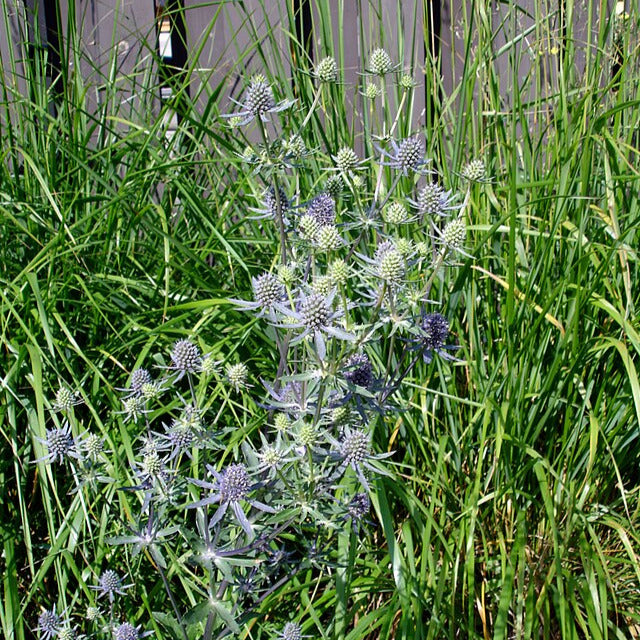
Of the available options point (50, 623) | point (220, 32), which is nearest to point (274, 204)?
point (50, 623)

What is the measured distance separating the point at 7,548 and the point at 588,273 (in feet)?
5.16

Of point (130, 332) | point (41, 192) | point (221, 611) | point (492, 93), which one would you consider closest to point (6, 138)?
point (41, 192)

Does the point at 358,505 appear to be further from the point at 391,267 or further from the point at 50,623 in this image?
the point at 50,623

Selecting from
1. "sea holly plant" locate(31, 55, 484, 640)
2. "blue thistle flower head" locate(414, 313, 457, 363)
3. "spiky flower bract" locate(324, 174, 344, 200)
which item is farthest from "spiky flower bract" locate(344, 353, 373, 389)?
"spiky flower bract" locate(324, 174, 344, 200)

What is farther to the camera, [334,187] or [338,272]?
[334,187]

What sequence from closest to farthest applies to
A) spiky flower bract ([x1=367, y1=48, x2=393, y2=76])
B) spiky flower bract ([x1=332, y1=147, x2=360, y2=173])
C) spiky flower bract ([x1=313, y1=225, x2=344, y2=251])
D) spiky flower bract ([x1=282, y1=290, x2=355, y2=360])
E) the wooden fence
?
spiky flower bract ([x1=282, y1=290, x2=355, y2=360]) → spiky flower bract ([x1=313, y1=225, x2=344, y2=251]) → spiky flower bract ([x1=332, y1=147, x2=360, y2=173]) → spiky flower bract ([x1=367, y1=48, x2=393, y2=76]) → the wooden fence

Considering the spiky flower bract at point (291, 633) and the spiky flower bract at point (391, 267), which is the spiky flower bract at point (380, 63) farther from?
the spiky flower bract at point (291, 633)

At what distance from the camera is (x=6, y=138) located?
2.43 m

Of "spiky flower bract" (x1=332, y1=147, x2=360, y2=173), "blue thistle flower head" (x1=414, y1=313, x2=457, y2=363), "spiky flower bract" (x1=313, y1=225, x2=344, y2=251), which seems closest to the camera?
"spiky flower bract" (x1=313, y1=225, x2=344, y2=251)

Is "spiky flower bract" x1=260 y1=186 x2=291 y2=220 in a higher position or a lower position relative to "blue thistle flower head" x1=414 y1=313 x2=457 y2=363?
higher

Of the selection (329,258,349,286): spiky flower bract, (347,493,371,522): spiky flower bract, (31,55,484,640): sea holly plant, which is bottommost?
(347,493,371,522): spiky flower bract

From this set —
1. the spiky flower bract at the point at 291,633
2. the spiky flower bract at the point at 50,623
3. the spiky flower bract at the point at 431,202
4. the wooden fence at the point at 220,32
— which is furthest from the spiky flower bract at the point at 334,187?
the wooden fence at the point at 220,32

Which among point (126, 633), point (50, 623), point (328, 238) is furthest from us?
point (50, 623)

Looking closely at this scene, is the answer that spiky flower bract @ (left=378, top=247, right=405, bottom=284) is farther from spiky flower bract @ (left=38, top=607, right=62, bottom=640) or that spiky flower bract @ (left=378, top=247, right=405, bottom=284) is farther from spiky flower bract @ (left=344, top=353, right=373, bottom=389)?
spiky flower bract @ (left=38, top=607, right=62, bottom=640)
